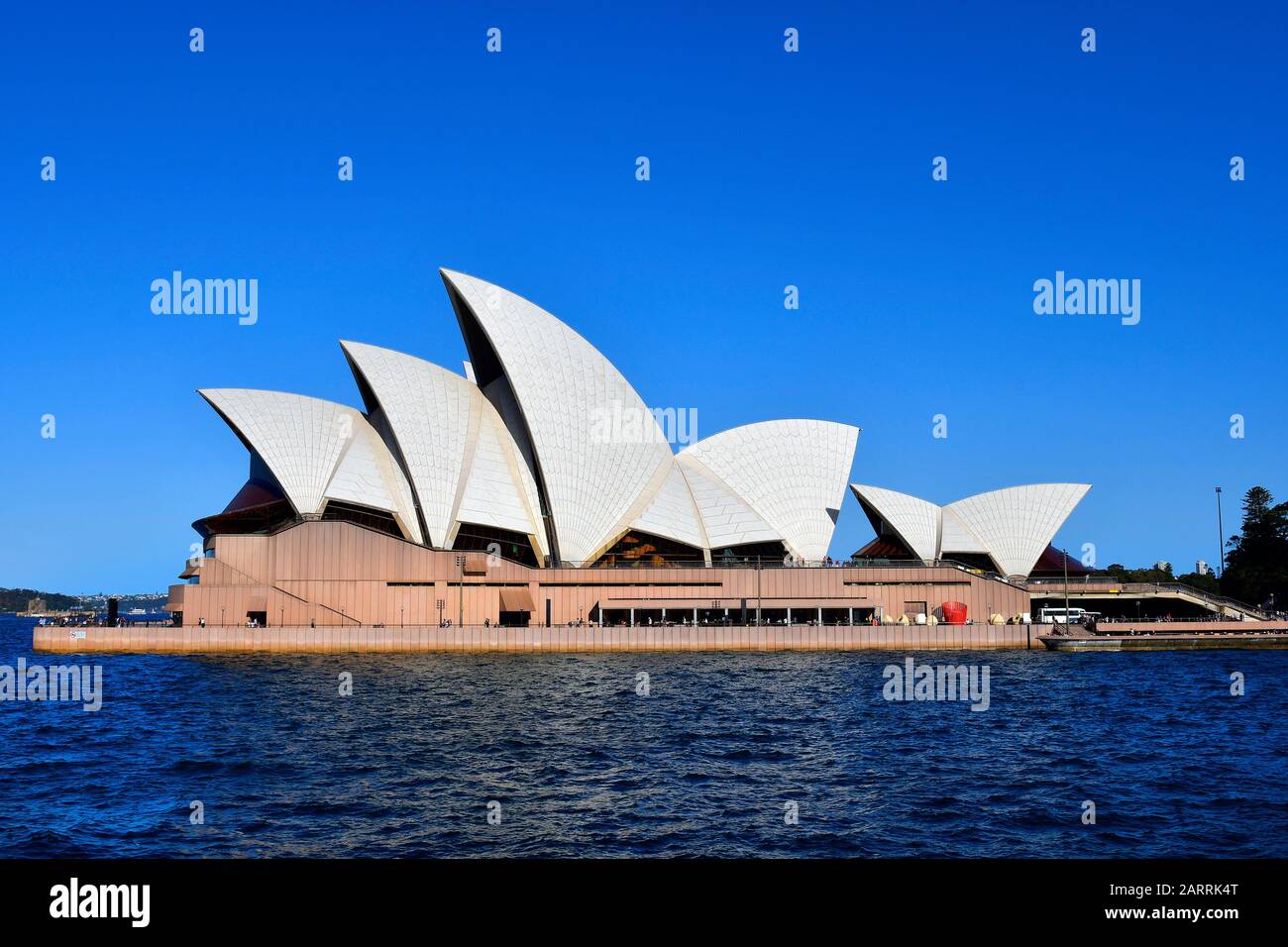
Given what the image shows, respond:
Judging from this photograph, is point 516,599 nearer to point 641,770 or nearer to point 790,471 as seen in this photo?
point 790,471

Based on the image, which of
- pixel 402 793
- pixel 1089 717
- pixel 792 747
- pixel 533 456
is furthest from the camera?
pixel 533 456

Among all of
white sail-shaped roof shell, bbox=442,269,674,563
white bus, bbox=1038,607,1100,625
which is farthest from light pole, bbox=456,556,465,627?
white bus, bbox=1038,607,1100,625

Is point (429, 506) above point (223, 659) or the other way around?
above

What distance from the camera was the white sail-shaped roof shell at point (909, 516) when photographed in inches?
3113

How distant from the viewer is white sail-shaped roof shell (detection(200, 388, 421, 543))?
60.8m

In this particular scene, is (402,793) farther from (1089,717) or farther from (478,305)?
(478,305)

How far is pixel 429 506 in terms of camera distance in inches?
2454

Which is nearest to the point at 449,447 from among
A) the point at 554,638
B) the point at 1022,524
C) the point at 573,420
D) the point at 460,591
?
the point at 573,420

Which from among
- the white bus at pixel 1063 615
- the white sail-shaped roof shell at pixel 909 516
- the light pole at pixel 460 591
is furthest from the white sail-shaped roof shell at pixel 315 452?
the white bus at pixel 1063 615

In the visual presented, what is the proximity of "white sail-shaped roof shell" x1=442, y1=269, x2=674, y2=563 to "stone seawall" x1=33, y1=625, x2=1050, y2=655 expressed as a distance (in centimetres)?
797

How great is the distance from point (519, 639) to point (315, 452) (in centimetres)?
1666

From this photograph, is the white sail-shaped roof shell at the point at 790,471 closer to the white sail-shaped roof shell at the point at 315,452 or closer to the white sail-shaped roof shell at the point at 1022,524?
the white sail-shaped roof shell at the point at 1022,524

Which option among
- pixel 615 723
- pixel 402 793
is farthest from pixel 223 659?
pixel 402 793
